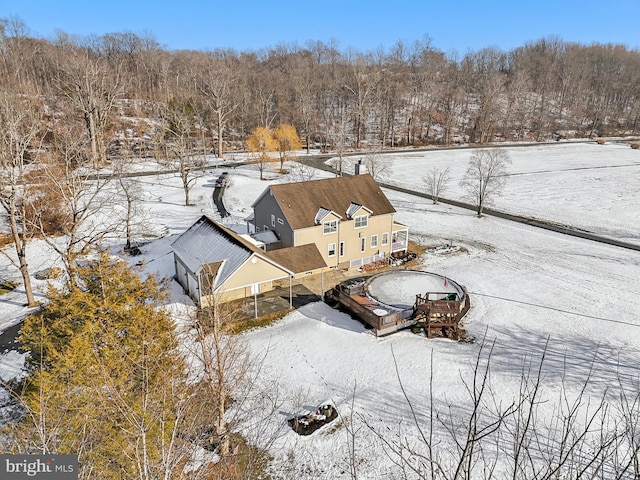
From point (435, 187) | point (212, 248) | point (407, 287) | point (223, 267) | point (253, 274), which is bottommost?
point (407, 287)

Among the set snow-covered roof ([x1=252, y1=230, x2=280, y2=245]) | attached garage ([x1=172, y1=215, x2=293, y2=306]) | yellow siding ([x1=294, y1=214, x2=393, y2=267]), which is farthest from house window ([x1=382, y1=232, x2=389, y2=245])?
attached garage ([x1=172, y1=215, x2=293, y2=306])

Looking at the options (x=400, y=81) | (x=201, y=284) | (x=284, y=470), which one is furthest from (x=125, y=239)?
(x=400, y=81)

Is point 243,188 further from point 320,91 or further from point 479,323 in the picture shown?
point 320,91

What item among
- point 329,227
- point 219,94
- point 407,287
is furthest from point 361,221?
point 219,94

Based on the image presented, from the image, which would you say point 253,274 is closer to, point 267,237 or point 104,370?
point 267,237

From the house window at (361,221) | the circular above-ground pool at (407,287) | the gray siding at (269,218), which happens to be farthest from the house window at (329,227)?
the circular above-ground pool at (407,287)

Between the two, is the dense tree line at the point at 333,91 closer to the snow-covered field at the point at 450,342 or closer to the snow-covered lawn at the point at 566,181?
the snow-covered lawn at the point at 566,181

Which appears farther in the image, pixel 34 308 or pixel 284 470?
pixel 34 308
